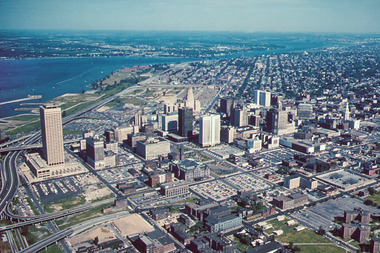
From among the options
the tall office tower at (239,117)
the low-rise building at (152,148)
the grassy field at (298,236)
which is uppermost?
the tall office tower at (239,117)

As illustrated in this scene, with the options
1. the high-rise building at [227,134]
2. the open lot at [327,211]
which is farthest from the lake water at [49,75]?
the open lot at [327,211]

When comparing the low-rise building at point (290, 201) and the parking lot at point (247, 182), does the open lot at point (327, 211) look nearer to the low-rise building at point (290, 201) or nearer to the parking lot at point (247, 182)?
the low-rise building at point (290, 201)

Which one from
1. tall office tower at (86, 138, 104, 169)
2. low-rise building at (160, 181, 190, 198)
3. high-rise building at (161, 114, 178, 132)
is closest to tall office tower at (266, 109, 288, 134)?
high-rise building at (161, 114, 178, 132)

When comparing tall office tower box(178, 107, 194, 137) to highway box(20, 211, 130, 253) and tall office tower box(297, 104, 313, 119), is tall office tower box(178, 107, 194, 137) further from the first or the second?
tall office tower box(297, 104, 313, 119)

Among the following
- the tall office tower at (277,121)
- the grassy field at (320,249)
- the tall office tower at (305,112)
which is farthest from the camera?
the tall office tower at (305,112)

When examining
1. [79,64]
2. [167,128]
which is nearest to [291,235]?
[167,128]

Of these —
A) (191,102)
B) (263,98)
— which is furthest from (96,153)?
(263,98)

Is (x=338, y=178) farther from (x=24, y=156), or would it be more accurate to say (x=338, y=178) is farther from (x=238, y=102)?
(x=24, y=156)
